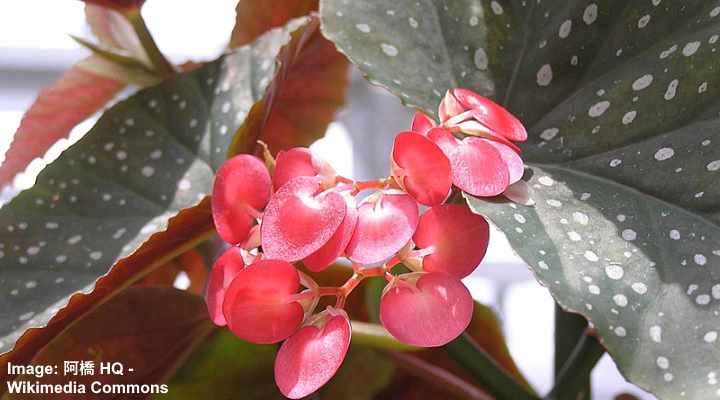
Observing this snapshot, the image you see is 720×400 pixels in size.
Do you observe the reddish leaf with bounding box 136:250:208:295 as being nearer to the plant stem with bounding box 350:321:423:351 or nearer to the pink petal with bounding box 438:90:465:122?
the plant stem with bounding box 350:321:423:351

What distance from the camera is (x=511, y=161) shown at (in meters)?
0.35

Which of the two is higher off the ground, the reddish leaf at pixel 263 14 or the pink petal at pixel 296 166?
the pink petal at pixel 296 166

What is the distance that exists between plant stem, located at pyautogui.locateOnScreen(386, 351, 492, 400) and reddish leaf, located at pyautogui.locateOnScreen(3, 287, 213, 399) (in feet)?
0.50

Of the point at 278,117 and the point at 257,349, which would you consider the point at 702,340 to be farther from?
the point at 278,117

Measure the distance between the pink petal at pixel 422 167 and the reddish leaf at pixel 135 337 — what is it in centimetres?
23

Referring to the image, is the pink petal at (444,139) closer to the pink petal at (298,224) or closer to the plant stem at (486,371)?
the pink petal at (298,224)

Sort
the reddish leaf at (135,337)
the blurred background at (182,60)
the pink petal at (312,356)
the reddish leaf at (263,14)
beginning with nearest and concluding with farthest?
1. the pink petal at (312,356)
2. the reddish leaf at (135,337)
3. the reddish leaf at (263,14)
4. the blurred background at (182,60)

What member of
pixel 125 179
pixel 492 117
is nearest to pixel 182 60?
pixel 125 179

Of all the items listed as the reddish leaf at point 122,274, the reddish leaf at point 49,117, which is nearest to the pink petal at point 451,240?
the reddish leaf at point 122,274

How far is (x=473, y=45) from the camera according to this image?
1.43 feet

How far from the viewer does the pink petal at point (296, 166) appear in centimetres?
37

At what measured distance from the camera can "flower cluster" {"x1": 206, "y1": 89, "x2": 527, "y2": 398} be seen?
1.05 feet

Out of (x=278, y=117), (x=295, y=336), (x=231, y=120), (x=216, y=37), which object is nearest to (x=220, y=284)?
(x=295, y=336)

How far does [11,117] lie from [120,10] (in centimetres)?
179
